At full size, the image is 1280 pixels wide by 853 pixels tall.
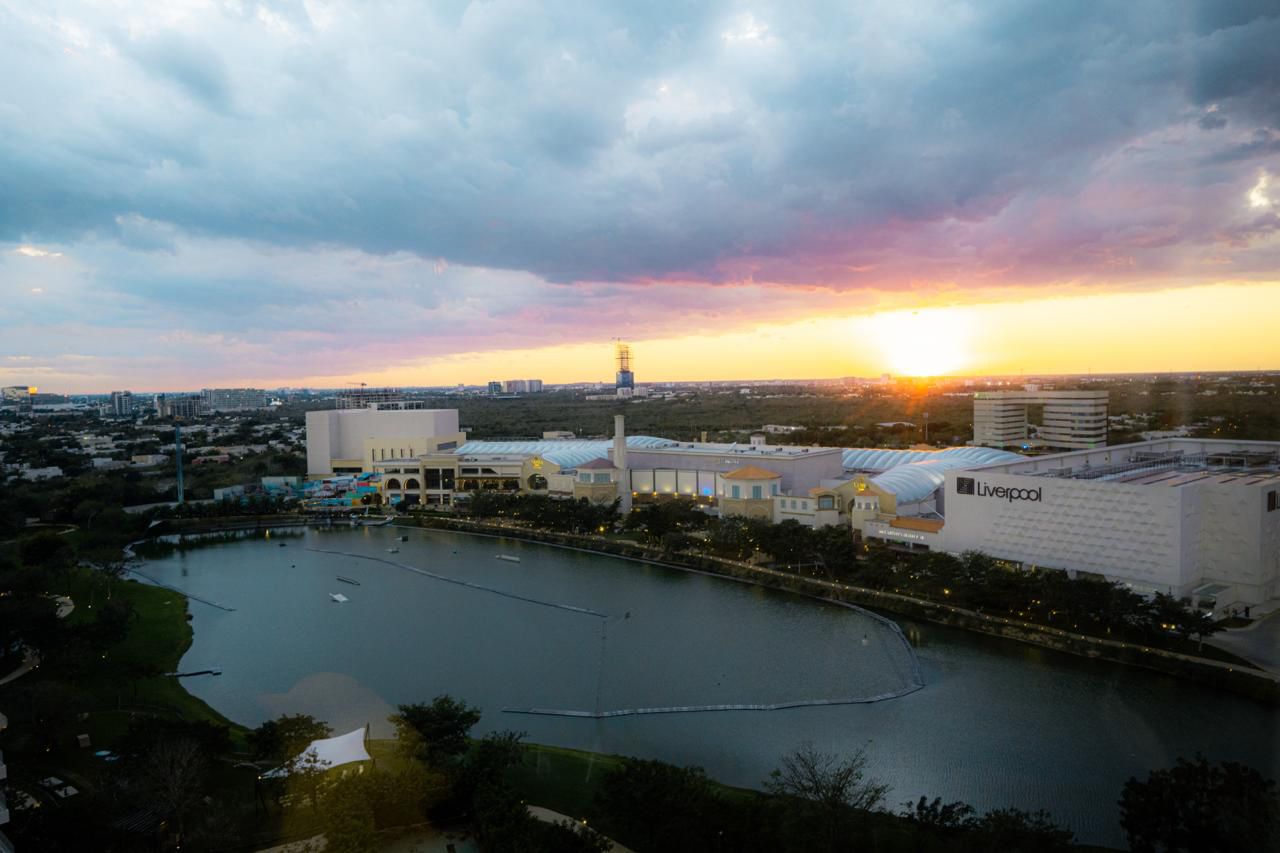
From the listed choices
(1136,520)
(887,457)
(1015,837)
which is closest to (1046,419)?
(887,457)

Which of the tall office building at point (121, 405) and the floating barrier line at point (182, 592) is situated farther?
the tall office building at point (121, 405)

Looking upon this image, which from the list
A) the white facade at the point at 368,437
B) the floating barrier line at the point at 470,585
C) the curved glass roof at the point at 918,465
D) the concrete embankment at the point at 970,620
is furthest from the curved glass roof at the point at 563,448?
the floating barrier line at the point at 470,585

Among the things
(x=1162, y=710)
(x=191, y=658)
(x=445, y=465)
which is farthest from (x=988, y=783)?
(x=445, y=465)

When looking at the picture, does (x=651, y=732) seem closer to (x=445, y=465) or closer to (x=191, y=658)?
(x=191, y=658)

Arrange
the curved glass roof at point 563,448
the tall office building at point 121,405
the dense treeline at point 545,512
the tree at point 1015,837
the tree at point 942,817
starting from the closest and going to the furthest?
the tree at point 1015,837 → the tree at point 942,817 → the dense treeline at point 545,512 → the curved glass roof at point 563,448 → the tall office building at point 121,405

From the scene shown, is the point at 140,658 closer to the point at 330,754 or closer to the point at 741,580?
the point at 330,754

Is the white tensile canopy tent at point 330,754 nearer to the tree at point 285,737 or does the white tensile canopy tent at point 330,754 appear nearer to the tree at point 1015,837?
the tree at point 285,737
